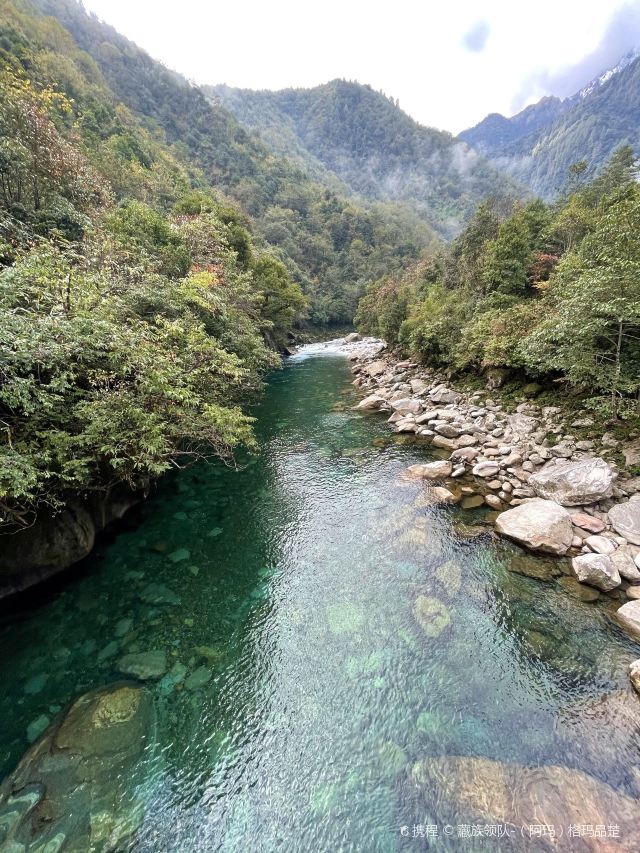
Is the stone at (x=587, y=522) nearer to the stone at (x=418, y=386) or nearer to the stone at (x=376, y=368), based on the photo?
the stone at (x=418, y=386)

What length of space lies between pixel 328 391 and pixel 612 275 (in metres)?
14.0

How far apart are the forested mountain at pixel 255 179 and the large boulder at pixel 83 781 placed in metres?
53.6

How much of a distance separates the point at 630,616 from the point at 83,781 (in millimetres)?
7947

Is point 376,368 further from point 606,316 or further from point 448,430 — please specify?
point 606,316

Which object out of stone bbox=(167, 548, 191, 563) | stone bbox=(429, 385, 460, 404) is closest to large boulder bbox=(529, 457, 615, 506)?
stone bbox=(429, 385, 460, 404)

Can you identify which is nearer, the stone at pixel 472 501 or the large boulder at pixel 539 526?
the large boulder at pixel 539 526

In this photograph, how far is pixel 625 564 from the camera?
6188 mm

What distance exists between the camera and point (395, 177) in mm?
146375

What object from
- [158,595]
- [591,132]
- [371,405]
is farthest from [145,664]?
[591,132]

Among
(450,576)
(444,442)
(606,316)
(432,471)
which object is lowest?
(450,576)

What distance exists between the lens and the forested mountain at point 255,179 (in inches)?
2393

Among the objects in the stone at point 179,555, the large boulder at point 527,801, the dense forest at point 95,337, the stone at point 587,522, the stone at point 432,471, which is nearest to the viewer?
the large boulder at point 527,801

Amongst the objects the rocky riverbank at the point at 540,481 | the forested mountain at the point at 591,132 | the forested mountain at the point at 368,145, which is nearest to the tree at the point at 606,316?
the rocky riverbank at the point at 540,481

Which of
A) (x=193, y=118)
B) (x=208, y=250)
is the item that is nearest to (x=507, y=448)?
(x=208, y=250)
